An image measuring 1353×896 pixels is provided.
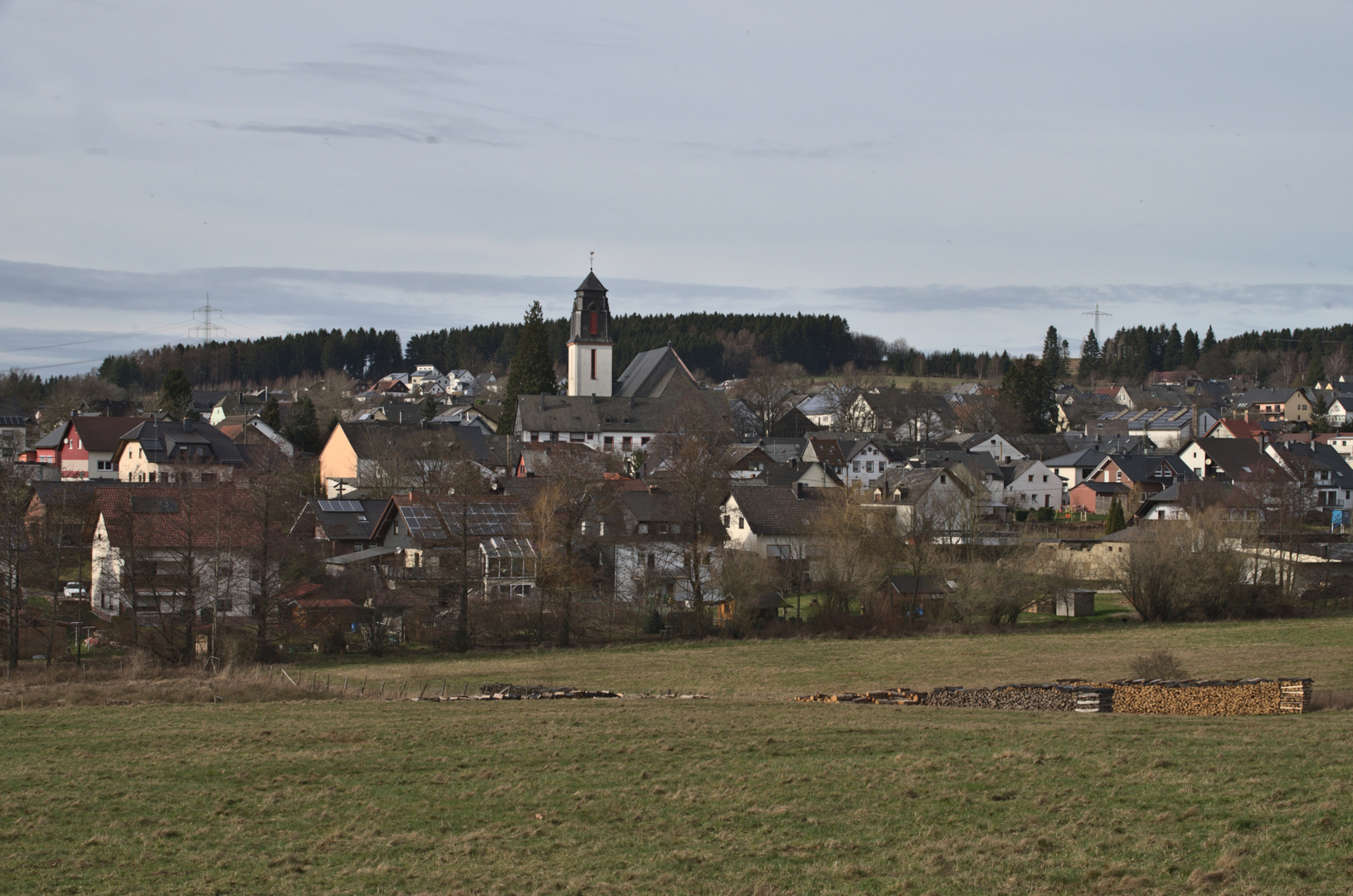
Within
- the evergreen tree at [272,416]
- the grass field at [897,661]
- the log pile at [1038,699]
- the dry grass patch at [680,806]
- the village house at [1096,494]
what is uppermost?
the evergreen tree at [272,416]

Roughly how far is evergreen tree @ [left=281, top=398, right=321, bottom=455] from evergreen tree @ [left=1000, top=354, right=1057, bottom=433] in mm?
57109

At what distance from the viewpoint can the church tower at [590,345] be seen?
106062 mm

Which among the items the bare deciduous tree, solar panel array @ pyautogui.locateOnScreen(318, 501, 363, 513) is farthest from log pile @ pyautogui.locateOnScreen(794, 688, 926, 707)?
the bare deciduous tree

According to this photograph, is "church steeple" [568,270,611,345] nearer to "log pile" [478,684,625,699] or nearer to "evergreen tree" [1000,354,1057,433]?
"evergreen tree" [1000,354,1057,433]

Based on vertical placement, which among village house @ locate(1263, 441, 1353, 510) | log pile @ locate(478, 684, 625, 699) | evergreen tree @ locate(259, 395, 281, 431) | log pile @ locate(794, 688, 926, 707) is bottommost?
log pile @ locate(478, 684, 625, 699)

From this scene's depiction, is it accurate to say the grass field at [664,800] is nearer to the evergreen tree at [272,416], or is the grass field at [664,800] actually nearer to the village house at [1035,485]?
the village house at [1035,485]

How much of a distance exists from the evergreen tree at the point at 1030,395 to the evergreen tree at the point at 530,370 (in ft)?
130

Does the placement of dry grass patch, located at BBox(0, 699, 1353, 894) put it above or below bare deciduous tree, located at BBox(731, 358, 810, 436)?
below

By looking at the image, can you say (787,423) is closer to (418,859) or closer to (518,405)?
→ (518,405)

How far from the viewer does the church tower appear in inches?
4176

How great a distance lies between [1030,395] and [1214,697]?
276 ft

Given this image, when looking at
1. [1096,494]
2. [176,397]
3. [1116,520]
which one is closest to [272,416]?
[176,397]

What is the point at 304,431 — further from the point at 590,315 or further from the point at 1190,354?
the point at 1190,354

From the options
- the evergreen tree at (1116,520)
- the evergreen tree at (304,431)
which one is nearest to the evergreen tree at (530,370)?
the evergreen tree at (304,431)
